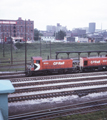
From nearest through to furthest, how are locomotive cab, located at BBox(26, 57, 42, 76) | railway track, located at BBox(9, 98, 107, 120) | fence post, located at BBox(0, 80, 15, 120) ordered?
1. fence post, located at BBox(0, 80, 15, 120)
2. railway track, located at BBox(9, 98, 107, 120)
3. locomotive cab, located at BBox(26, 57, 42, 76)

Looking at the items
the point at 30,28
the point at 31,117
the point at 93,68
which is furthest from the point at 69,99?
the point at 30,28

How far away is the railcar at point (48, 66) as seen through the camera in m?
18.7

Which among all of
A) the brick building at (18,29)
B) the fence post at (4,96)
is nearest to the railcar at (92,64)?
the fence post at (4,96)

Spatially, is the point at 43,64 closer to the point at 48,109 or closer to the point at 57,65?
the point at 57,65

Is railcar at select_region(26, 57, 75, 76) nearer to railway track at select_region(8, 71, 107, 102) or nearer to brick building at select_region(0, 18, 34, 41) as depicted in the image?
railway track at select_region(8, 71, 107, 102)

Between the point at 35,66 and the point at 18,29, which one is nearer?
the point at 35,66

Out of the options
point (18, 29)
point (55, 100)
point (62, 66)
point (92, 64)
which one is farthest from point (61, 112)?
point (18, 29)

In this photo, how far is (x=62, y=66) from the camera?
20062 millimetres

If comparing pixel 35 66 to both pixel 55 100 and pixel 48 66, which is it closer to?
pixel 48 66

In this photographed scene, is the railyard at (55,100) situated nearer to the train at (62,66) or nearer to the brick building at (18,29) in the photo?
the train at (62,66)

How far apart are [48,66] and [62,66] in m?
2.05

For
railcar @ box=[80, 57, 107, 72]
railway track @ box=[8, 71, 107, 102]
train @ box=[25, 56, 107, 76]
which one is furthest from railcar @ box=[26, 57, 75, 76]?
railway track @ box=[8, 71, 107, 102]

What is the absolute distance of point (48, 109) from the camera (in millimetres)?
9727

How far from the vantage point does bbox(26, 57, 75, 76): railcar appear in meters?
18.7
